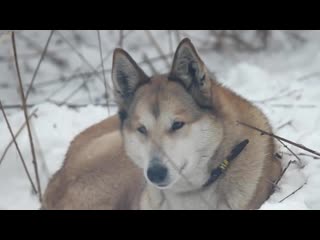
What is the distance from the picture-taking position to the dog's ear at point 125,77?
348cm

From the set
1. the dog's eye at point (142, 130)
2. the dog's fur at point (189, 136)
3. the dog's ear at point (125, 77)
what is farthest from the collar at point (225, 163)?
the dog's ear at point (125, 77)

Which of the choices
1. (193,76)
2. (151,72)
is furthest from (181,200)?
(151,72)

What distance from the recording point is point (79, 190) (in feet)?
13.3

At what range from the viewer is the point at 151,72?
7.00 metres

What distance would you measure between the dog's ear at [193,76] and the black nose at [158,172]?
0.45m

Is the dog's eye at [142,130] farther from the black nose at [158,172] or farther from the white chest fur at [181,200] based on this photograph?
the white chest fur at [181,200]

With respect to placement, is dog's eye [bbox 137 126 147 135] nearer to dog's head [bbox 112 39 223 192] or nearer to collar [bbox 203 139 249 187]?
dog's head [bbox 112 39 223 192]

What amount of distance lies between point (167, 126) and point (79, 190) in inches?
40.0

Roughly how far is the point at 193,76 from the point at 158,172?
59 centimetres

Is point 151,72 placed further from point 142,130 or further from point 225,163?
point 225,163

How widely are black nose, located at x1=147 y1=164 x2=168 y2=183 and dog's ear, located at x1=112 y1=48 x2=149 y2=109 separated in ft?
1.89

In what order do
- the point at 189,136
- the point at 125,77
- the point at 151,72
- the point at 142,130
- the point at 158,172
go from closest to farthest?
the point at 158,172 < the point at 189,136 < the point at 142,130 < the point at 125,77 < the point at 151,72

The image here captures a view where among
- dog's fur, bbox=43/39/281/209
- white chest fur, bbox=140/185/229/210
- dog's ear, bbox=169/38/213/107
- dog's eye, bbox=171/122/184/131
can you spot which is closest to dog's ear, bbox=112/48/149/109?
dog's fur, bbox=43/39/281/209
